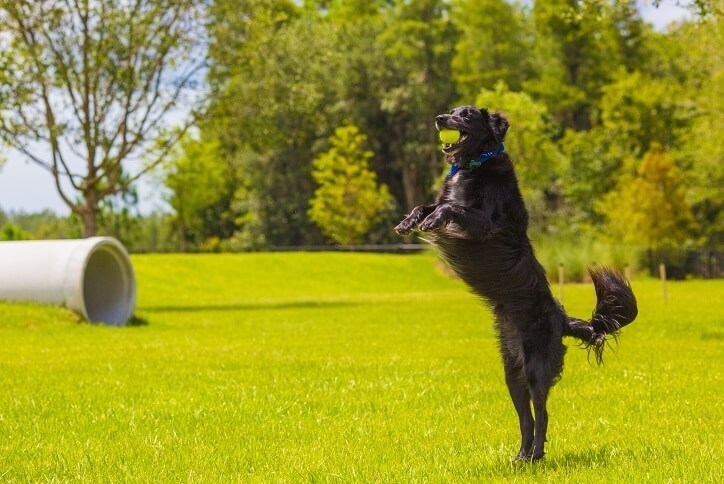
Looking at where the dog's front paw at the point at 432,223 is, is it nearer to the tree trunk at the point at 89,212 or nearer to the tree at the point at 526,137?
the tree trunk at the point at 89,212

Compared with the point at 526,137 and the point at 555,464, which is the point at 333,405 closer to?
the point at 555,464

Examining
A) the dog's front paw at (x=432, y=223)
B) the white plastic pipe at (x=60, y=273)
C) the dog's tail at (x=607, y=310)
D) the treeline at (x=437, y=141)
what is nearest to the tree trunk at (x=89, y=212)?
the white plastic pipe at (x=60, y=273)

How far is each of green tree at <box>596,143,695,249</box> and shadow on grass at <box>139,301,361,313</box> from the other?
2462 centimetres

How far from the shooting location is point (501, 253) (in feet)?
22.8

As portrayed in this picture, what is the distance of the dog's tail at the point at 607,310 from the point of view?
25.3 ft

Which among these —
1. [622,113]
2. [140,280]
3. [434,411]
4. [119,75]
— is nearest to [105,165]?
[119,75]

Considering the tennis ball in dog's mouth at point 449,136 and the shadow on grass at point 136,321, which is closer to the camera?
the tennis ball in dog's mouth at point 449,136

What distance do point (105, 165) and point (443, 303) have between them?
13.3 metres

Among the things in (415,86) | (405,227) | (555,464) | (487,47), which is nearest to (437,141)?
(415,86)

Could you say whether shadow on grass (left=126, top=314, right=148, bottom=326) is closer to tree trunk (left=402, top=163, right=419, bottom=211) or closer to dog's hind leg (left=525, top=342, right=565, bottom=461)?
dog's hind leg (left=525, top=342, right=565, bottom=461)

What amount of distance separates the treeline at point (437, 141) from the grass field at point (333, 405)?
37.1m

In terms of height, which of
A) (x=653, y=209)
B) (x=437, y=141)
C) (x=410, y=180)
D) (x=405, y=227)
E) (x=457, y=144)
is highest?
(x=437, y=141)

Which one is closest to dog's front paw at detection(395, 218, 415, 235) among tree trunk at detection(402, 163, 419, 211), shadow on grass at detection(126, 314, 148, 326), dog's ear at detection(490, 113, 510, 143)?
dog's ear at detection(490, 113, 510, 143)

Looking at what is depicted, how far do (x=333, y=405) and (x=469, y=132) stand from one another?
526 centimetres
